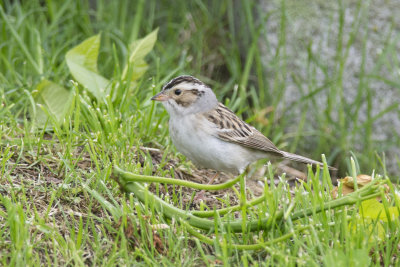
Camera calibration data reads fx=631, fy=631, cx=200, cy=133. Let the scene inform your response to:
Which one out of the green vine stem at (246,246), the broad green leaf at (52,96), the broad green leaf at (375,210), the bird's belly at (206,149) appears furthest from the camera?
the broad green leaf at (52,96)

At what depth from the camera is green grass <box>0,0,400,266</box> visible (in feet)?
11.5

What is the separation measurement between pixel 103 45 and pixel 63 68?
4.48 ft

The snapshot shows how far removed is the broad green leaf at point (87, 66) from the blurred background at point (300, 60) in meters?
0.99

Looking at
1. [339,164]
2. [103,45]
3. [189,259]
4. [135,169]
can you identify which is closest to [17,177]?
[135,169]

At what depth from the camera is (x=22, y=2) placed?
26.7ft

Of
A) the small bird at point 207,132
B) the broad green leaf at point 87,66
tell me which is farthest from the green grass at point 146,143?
the small bird at point 207,132

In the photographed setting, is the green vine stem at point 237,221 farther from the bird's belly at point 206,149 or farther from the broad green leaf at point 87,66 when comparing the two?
A: the broad green leaf at point 87,66

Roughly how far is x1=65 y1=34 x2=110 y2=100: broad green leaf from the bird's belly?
116cm

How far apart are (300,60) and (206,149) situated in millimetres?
3082

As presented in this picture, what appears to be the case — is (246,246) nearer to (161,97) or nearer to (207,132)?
(207,132)

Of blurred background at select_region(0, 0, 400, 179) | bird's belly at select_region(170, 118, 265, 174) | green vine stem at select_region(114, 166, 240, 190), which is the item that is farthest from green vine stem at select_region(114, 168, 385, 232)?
blurred background at select_region(0, 0, 400, 179)

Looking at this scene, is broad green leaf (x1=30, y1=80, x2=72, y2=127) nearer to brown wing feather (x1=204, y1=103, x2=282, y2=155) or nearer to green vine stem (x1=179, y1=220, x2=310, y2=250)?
brown wing feather (x1=204, y1=103, x2=282, y2=155)

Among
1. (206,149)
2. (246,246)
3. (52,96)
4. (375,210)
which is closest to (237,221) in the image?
(246,246)

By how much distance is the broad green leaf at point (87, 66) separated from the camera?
5758 mm
